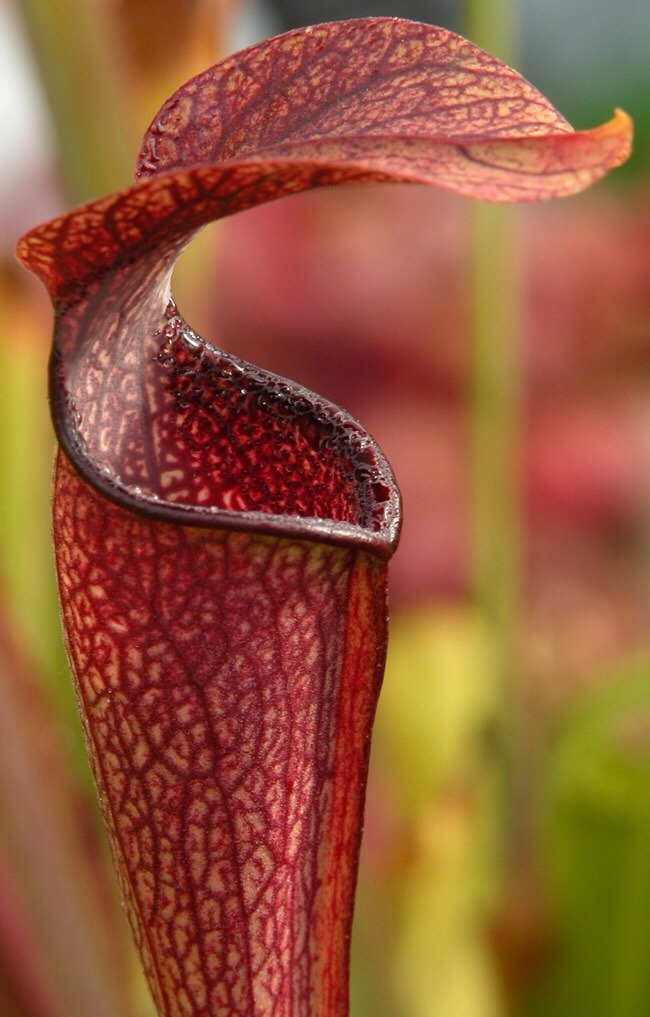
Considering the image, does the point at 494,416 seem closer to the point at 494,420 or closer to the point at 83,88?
the point at 494,420

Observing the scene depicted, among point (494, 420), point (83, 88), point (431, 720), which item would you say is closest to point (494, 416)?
point (494, 420)

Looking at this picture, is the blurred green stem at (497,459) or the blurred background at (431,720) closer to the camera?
the blurred background at (431,720)

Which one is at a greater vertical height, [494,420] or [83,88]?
[83,88]

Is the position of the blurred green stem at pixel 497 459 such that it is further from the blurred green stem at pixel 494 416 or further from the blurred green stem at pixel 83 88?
the blurred green stem at pixel 83 88

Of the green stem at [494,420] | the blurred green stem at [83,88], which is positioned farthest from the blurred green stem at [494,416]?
the blurred green stem at [83,88]

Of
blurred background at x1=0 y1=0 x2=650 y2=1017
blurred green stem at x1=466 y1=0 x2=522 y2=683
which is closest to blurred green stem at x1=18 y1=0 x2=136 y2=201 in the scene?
blurred background at x1=0 y1=0 x2=650 y2=1017


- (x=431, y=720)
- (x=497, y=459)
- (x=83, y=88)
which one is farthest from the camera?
(x=431, y=720)

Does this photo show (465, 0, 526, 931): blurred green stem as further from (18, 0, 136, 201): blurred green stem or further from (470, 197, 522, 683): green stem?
(18, 0, 136, 201): blurred green stem

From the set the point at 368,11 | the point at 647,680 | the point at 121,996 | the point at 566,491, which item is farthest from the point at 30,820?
the point at 368,11

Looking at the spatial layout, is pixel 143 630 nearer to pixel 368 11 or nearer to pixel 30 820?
pixel 30 820
